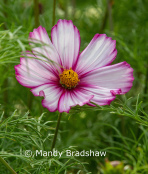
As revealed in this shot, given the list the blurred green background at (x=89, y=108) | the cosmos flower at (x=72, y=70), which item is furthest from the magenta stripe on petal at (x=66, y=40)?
the blurred green background at (x=89, y=108)

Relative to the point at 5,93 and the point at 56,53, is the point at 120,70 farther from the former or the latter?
the point at 5,93

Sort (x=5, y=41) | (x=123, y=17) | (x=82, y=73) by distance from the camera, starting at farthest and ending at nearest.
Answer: (x=123, y=17) → (x=82, y=73) → (x=5, y=41)

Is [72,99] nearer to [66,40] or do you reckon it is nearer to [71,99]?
[71,99]

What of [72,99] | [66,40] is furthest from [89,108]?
[66,40]

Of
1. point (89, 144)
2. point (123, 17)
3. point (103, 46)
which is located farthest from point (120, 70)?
point (123, 17)

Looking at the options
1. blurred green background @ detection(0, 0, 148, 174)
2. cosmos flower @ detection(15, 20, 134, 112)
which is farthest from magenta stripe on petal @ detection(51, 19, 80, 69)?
blurred green background @ detection(0, 0, 148, 174)

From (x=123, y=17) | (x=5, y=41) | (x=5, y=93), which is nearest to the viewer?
(x=5, y=41)

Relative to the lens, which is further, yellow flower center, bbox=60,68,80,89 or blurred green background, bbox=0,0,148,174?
blurred green background, bbox=0,0,148,174

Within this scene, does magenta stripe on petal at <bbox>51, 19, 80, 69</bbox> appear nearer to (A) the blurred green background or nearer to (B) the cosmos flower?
(B) the cosmos flower
